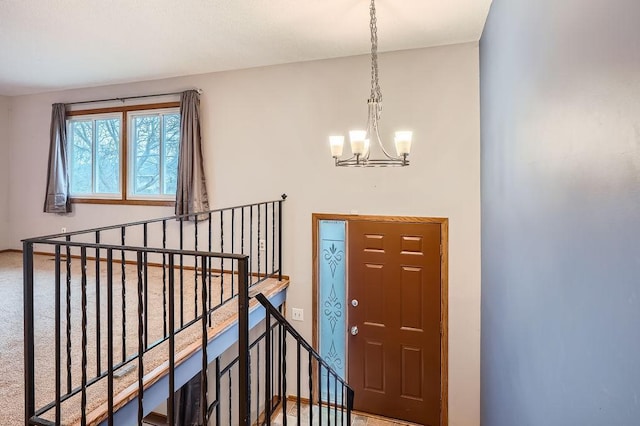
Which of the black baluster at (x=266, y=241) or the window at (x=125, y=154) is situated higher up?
the window at (x=125, y=154)

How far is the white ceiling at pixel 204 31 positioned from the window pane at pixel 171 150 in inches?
23.7

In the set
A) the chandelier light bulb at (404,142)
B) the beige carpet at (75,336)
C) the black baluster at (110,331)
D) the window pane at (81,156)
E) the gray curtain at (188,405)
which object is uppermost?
the window pane at (81,156)

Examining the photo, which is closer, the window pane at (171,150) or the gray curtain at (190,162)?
the gray curtain at (190,162)

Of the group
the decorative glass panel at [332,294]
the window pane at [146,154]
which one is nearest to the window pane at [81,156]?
the window pane at [146,154]

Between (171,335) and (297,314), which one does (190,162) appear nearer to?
(297,314)

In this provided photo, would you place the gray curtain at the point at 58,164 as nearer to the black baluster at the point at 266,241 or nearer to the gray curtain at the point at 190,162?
the gray curtain at the point at 190,162

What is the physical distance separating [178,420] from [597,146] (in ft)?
17.7

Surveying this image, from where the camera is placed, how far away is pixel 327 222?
418 cm

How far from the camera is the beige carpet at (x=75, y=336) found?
2.08 meters

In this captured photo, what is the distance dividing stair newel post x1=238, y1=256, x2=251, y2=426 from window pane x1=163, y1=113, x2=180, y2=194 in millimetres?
3638

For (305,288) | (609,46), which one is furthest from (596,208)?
(305,288)

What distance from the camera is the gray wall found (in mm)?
911

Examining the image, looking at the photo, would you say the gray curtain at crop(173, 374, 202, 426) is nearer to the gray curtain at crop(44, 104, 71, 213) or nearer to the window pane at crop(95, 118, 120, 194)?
the window pane at crop(95, 118, 120, 194)

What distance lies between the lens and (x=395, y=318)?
395 centimetres
